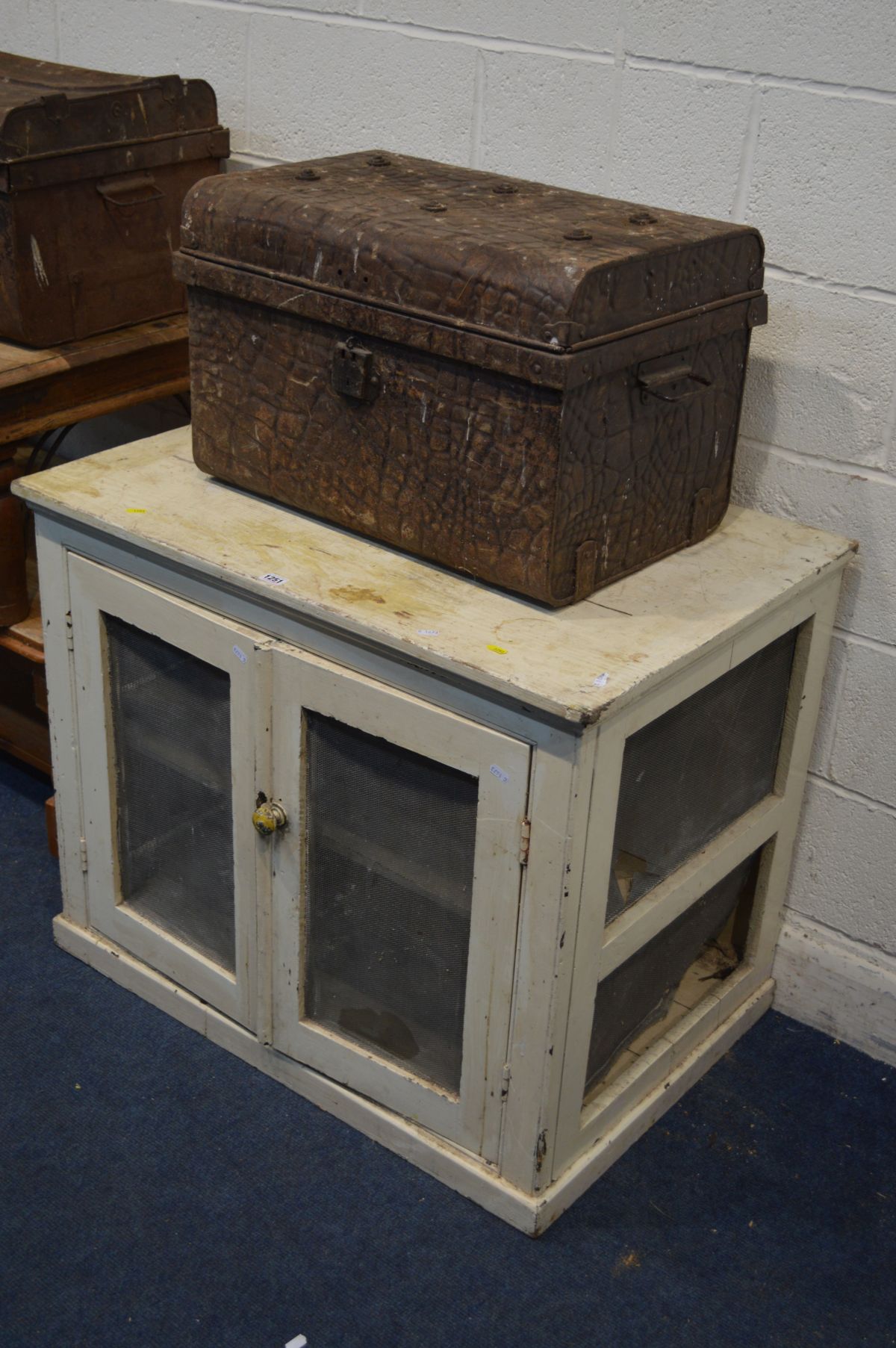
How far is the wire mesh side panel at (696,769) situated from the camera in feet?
5.26

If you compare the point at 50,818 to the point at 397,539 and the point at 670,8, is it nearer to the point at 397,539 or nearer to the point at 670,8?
the point at 397,539

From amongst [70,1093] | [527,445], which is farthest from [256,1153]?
[527,445]

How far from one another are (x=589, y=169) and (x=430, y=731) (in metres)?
0.81

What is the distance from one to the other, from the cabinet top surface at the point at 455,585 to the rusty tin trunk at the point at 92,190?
36 cm

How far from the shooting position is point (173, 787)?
1.85 m

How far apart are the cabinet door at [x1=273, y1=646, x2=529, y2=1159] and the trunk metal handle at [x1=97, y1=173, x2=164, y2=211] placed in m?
0.89

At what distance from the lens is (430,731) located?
59.7 inches

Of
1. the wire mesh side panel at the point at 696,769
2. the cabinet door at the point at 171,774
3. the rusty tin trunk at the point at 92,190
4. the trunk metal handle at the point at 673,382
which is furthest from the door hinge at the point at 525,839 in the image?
the rusty tin trunk at the point at 92,190

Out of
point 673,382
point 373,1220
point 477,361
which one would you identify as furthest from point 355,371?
point 373,1220

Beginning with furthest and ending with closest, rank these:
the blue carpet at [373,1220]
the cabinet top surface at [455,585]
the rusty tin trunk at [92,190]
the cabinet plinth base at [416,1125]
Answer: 1. the rusty tin trunk at [92,190]
2. the cabinet plinth base at [416,1125]
3. the blue carpet at [373,1220]
4. the cabinet top surface at [455,585]

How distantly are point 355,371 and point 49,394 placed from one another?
2.33 feet

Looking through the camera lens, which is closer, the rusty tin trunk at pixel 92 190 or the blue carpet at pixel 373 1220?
the blue carpet at pixel 373 1220

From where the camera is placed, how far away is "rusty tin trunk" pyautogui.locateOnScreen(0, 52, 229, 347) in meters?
2.00

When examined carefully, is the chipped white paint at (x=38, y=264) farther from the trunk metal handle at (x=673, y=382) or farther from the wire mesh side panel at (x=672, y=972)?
the wire mesh side panel at (x=672, y=972)
